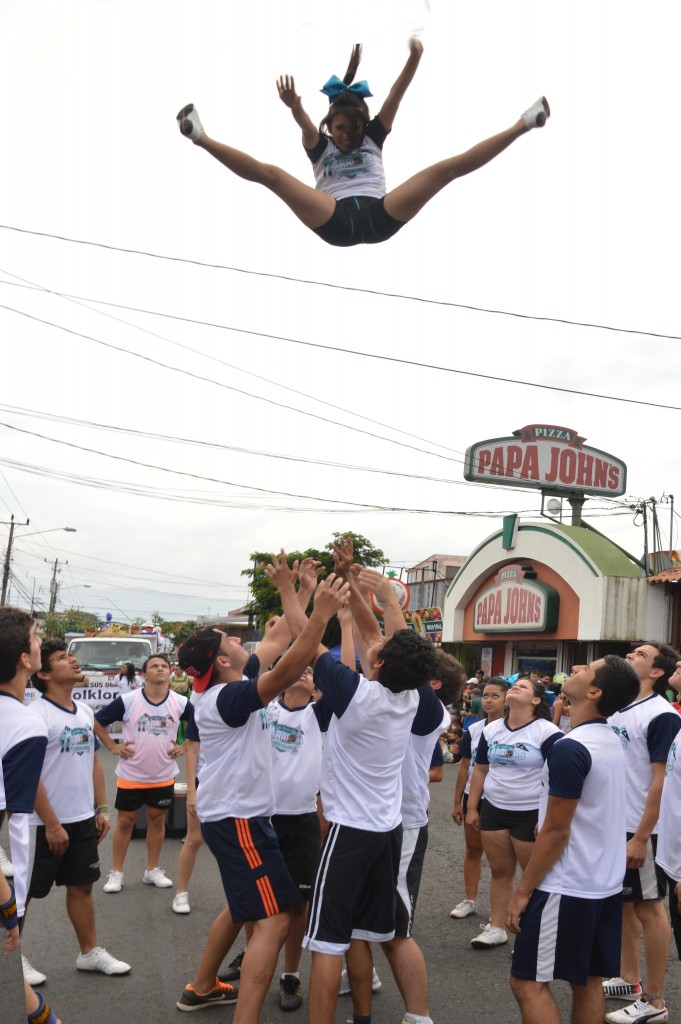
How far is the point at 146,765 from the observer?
7781mm

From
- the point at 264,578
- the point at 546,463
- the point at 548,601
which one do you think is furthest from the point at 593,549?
the point at 264,578

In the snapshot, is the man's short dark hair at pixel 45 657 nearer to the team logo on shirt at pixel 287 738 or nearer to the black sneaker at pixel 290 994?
the team logo on shirt at pixel 287 738

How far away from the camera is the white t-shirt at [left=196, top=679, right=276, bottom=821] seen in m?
4.76

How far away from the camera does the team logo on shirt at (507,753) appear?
6395 millimetres

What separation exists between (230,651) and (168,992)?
6.76 feet

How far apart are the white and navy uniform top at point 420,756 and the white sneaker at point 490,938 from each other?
4.67 ft

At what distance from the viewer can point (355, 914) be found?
4.47m

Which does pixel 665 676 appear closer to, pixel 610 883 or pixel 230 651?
pixel 610 883

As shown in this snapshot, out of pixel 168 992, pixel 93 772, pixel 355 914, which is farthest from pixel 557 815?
pixel 93 772

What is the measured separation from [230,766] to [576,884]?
1.78 m

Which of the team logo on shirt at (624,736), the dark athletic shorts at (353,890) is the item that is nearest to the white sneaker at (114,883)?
the dark athletic shorts at (353,890)

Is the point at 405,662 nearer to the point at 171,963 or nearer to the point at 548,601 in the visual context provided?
the point at 171,963

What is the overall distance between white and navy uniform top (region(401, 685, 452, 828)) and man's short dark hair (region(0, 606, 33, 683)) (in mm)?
2180

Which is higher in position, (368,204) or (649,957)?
(368,204)
